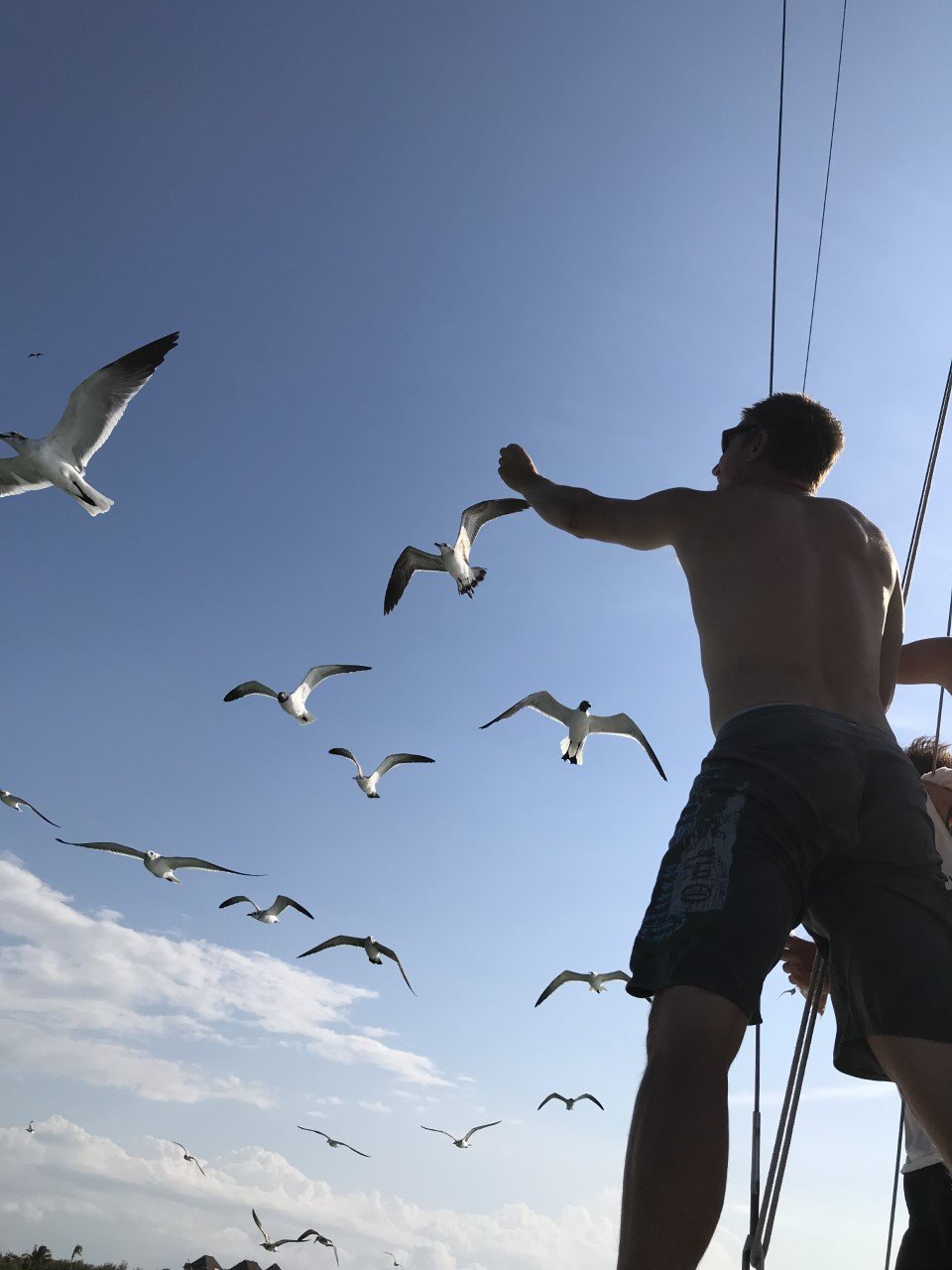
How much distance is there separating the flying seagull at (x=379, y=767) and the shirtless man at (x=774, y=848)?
52.6 ft

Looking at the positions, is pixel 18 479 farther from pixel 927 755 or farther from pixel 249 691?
pixel 927 755

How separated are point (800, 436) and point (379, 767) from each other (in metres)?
16.4

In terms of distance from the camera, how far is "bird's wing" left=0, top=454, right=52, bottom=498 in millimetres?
13719

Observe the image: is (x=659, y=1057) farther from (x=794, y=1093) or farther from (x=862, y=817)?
(x=794, y=1093)

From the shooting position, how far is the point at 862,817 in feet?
8.05

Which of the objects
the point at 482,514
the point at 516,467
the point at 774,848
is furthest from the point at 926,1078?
the point at 482,514

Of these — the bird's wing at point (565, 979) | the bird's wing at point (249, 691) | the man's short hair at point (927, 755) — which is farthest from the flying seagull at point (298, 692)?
the man's short hair at point (927, 755)

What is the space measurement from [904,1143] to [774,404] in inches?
101

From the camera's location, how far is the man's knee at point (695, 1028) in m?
2.03

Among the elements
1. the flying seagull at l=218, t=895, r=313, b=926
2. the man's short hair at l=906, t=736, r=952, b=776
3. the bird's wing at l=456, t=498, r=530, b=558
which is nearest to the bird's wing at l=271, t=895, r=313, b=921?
the flying seagull at l=218, t=895, r=313, b=926

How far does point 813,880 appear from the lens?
2.54m

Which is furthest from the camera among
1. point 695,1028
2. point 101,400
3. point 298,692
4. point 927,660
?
point 298,692

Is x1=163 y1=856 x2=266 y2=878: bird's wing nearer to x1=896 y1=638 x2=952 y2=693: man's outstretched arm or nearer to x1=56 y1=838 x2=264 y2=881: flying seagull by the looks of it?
x1=56 y1=838 x2=264 y2=881: flying seagull

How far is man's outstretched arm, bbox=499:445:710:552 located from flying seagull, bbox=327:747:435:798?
15.7 meters
